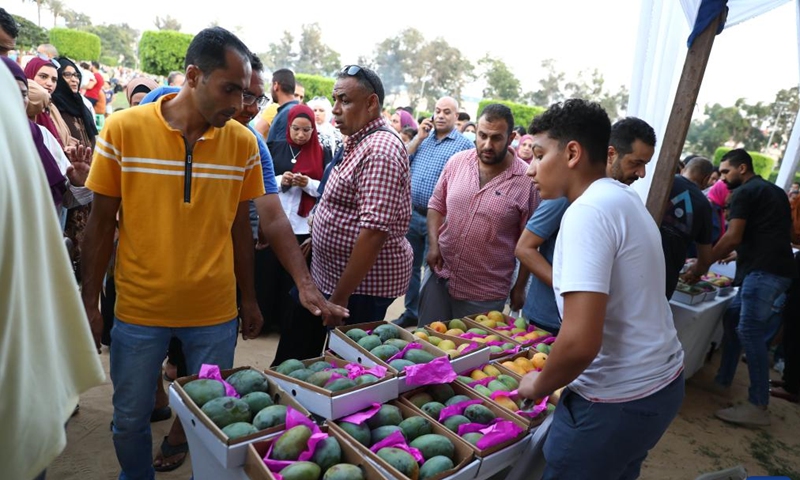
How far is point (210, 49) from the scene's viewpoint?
1.86 m

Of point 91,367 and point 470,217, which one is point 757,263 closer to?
point 470,217

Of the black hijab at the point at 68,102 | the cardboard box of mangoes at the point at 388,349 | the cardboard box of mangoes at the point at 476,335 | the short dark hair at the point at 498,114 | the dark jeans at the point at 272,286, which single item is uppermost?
the short dark hair at the point at 498,114

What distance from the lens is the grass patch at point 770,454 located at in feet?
Answer: 11.9

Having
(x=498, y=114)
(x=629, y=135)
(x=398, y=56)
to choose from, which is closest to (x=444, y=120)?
(x=498, y=114)

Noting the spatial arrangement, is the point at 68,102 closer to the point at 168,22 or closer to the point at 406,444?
the point at 406,444

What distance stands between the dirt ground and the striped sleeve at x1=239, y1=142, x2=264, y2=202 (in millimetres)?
1435

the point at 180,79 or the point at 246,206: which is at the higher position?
the point at 180,79

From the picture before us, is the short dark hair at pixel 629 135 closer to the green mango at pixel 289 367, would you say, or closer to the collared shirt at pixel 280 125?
the green mango at pixel 289 367

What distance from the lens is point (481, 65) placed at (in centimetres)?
5894

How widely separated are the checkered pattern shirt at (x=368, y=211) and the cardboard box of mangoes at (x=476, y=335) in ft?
1.05

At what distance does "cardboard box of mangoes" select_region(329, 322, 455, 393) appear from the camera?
6.58 feet

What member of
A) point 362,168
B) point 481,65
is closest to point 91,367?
point 362,168

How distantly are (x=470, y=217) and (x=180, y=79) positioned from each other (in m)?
3.81

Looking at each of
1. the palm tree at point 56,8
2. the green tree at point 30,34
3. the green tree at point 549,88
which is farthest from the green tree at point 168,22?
the green tree at point 549,88
